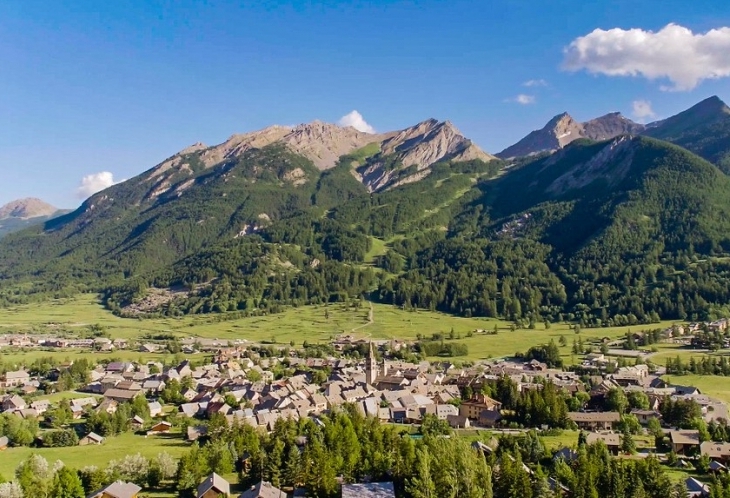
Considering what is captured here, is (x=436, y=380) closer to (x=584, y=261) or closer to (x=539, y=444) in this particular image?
(x=539, y=444)

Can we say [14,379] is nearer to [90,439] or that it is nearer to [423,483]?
[90,439]

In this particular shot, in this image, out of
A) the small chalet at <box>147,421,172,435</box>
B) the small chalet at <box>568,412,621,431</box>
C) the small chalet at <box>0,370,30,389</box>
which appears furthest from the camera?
the small chalet at <box>0,370,30,389</box>

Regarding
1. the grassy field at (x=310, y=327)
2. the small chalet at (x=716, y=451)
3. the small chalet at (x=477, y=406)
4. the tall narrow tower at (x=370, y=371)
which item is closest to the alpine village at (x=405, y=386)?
the small chalet at (x=716, y=451)

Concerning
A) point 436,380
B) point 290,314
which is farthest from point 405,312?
point 436,380

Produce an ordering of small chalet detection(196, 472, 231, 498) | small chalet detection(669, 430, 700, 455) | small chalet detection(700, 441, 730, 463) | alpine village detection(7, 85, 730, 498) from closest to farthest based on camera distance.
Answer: small chalet detection(196, 472, 231, 498), alpine village detection(7, 85, 730, 498), small chalet detection(700, 441, 730, 463), small chalet detection(669, 430, 700, 455)

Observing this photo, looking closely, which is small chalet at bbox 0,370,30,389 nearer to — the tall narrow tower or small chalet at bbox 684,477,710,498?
the tall narrow tower

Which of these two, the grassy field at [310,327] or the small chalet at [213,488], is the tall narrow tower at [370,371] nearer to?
the grassy field at [310,327]

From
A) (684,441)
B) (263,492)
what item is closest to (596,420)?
(684,441)

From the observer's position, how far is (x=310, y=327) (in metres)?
154

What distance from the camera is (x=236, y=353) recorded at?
118 meters

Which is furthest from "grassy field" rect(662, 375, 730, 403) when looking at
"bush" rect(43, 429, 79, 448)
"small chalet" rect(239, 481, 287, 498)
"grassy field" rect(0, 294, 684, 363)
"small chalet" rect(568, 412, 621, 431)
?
"bush" rect(43, 429, 79, 448)

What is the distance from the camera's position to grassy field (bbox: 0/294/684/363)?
127 meters

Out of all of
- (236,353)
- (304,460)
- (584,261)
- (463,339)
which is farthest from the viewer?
(584,261)

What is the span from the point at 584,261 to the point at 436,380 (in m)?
112
